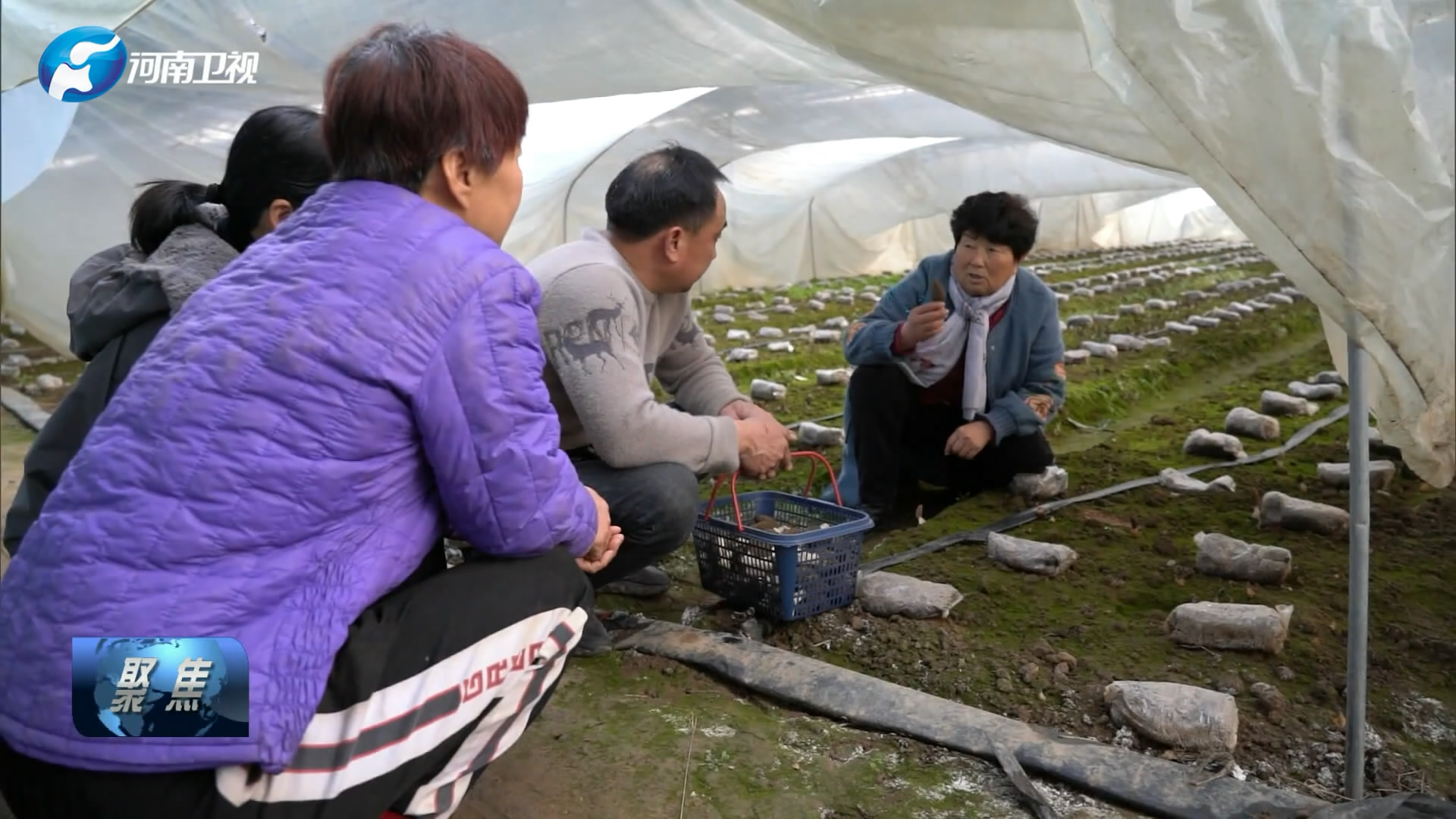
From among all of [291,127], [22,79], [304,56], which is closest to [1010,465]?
[291,127]

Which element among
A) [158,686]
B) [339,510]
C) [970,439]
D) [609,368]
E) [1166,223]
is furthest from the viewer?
[1166,223]

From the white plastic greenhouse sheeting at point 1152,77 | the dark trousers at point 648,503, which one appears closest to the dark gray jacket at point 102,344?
the dark trousers at point 648,503

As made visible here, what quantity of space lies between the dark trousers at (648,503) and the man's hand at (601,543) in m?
0.45

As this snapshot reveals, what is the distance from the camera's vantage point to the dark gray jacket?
1.75m

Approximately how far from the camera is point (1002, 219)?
3311 mm

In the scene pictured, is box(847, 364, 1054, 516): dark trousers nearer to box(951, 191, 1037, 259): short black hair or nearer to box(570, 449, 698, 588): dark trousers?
box(951, 191, 1037, 259): short black hair

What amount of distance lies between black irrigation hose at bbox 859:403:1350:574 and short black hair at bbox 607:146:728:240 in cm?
111

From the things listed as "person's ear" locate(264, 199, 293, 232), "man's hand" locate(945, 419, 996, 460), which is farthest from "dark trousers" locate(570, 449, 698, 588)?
"man's hand" locate(945, 419, 996, 460)

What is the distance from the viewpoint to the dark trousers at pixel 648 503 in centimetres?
237

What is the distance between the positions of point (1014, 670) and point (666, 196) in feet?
4.21

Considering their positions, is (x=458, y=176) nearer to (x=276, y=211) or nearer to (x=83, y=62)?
(x=276, y=211)

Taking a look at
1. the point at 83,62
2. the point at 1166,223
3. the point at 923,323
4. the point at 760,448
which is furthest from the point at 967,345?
the point at 1166,223

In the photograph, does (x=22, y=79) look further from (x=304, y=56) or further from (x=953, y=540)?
(x=953, y=540)

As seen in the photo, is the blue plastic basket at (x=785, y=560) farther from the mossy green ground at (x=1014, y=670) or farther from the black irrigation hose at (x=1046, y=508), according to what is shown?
the black irrigation hose at (x=1046, y=508)
